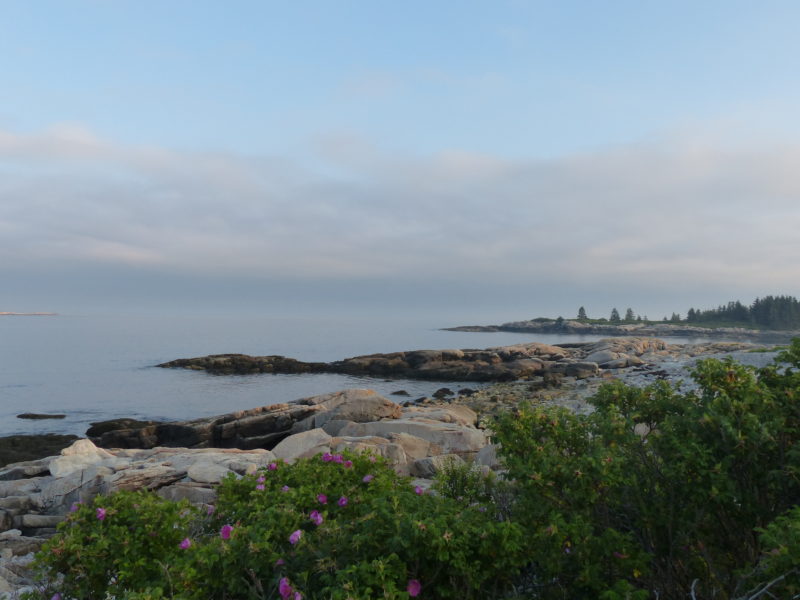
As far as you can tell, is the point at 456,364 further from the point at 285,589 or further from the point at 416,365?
the point at 285,589

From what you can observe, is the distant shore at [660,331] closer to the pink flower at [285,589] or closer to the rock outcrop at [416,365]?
the rock outcrop at [416,365]

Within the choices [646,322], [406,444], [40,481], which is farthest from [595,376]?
[646,322]

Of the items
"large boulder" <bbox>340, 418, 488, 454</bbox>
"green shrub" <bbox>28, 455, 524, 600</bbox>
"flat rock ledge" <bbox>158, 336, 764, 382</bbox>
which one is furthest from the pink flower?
"flat rock ledge" <bbox>158, 336, 764, 382</bbox>

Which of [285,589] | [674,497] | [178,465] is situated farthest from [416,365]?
[285,589]

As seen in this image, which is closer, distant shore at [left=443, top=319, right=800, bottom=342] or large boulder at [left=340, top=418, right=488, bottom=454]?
large boulder at [left=340, top=418, right=488, bottom=454]

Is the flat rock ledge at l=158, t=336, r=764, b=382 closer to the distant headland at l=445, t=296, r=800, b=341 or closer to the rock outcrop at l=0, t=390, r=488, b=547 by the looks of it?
the rock outcrop at l=0, t=390, r=488, b=547

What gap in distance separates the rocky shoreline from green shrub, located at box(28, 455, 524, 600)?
1.54 metres

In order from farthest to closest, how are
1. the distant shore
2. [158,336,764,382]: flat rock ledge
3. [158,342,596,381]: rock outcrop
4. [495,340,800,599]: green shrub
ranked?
the distant shore, [158,342,596,381]: rock outcrop, [158,336,764,382]: flat rock ledge, [495,340,800,599]: green shrub

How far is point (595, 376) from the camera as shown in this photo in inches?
1597

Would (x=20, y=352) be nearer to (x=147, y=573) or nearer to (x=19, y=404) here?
(x=19, y=404)

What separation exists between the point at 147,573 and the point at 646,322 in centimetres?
16755

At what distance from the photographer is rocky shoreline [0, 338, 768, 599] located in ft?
33.3

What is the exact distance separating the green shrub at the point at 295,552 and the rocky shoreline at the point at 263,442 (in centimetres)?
154

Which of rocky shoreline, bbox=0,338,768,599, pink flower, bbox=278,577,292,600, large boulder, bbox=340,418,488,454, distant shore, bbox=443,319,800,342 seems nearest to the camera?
pink flower, bbox=278,577,292,600
